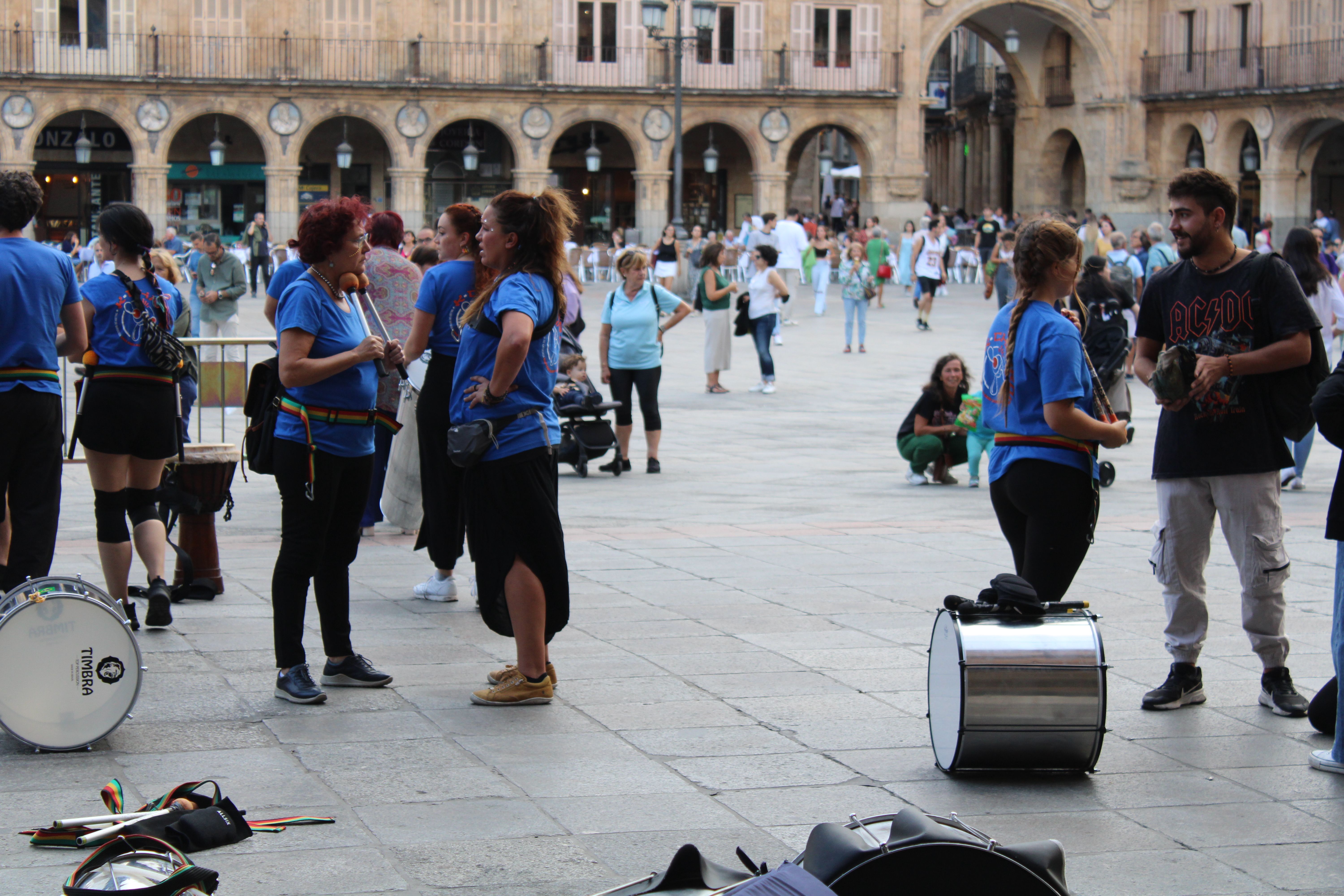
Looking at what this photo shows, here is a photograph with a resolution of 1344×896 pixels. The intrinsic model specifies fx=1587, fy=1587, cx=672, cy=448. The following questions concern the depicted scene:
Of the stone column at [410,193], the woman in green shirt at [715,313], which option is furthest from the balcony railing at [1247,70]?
the woman in green shirt at [715,313]

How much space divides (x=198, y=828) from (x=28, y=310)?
251 centimetres

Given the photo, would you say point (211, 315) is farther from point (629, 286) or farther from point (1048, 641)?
point (1048, 641)

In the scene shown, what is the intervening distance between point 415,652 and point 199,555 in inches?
60.7

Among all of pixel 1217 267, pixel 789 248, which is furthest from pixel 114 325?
pixel 789 248

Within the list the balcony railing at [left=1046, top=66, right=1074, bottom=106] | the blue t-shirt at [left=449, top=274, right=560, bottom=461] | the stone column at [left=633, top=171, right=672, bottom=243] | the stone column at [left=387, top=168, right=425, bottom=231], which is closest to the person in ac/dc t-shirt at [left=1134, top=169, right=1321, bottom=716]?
the blue t-shirt at [left=449, top=274, right=560, bottom=461]

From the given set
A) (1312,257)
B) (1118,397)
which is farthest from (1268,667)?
(1118,397)

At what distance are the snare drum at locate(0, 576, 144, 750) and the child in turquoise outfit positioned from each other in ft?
24.1

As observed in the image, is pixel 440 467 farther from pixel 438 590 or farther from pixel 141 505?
pixel 141 505

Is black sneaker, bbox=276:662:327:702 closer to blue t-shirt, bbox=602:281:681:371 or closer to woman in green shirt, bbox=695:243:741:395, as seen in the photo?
blue t-shirt, bbox=602:281:681:371

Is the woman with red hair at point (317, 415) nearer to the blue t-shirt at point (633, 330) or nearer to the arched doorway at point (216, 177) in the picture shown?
the blue t-shirt at point (633, 330)

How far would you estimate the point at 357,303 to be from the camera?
19.0 feet

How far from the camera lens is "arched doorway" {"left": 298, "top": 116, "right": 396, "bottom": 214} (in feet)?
142

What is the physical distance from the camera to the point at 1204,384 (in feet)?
17.5

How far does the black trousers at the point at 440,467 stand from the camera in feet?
23.0
